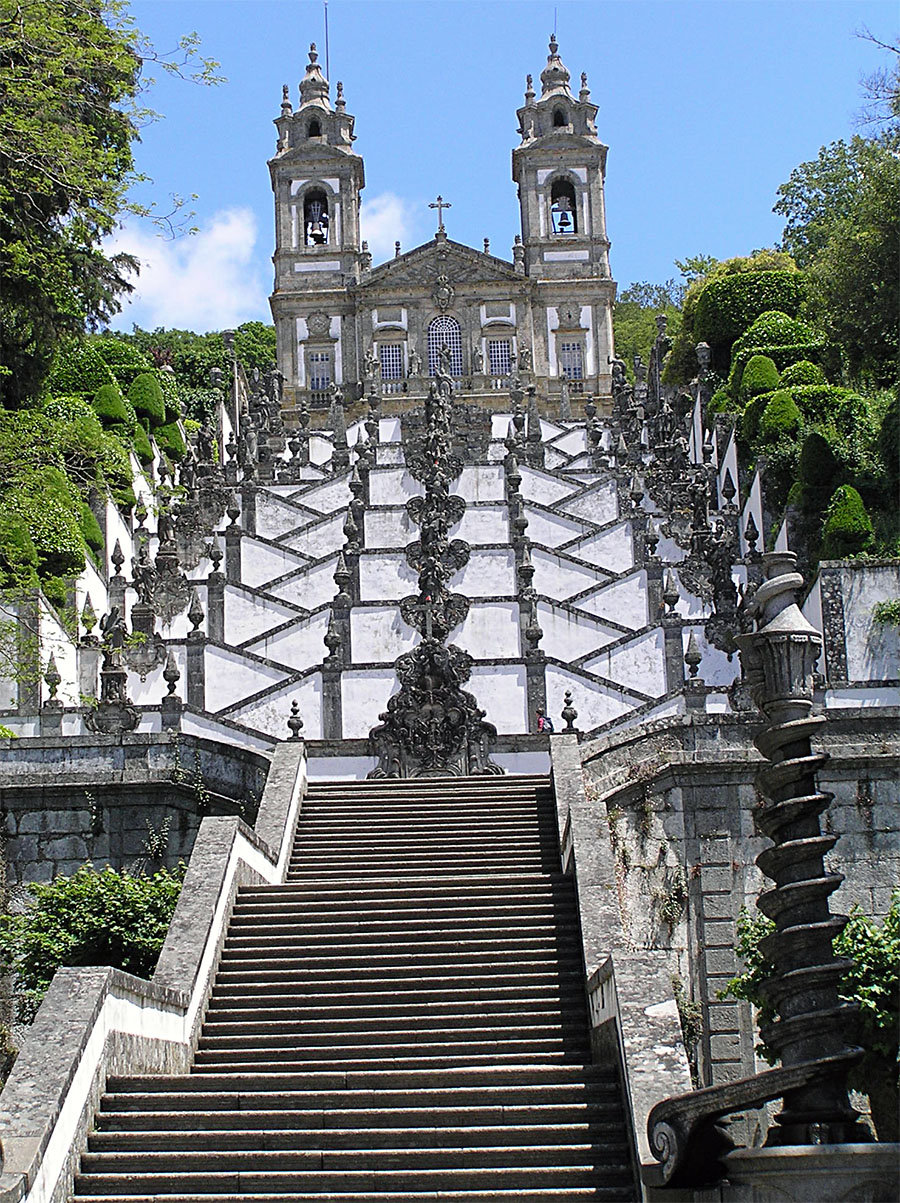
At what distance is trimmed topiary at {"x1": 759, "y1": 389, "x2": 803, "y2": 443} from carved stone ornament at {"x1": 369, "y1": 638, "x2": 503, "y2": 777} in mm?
15776

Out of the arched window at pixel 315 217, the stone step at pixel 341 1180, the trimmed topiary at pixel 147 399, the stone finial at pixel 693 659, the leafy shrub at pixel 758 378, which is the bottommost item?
the stone step at pixel 341 1180

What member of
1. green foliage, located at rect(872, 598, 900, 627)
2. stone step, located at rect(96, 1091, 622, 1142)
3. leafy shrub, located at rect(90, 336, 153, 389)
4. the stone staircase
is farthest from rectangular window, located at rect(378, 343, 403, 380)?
stone step, located at rect(96, 1091, 622, 1142)

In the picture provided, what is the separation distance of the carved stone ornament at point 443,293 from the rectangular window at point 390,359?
6.84 feet

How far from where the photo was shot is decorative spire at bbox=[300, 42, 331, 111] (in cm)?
6184

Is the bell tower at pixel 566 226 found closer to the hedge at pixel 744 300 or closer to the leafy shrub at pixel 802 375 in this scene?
the hedge at pixel 744 300

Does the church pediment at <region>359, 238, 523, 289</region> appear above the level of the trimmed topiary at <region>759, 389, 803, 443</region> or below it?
above

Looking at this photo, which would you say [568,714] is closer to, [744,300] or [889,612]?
[889,612]

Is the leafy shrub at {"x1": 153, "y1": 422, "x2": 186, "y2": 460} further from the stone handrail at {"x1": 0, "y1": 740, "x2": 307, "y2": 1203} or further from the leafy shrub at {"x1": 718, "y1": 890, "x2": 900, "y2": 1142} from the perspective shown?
the leafy shrub at {"x1": 718, "y1": 890, "x2": 900, "y2": 1142}

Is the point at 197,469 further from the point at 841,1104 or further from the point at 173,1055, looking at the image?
the point at 841,1104

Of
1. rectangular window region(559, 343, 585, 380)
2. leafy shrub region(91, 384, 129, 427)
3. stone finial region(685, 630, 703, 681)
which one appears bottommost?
stone finial region(685, 630, 703, 681)

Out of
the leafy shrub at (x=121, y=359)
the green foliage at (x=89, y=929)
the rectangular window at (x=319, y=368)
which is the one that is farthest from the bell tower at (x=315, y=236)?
the green foliage at (x=89, y=929)

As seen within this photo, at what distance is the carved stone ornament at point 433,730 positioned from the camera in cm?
1956

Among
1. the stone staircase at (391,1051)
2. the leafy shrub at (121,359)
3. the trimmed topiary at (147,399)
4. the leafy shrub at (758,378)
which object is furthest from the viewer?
the leafy shrub at (121,359)

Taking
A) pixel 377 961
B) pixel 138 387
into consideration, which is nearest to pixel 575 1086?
pixel 377 961
